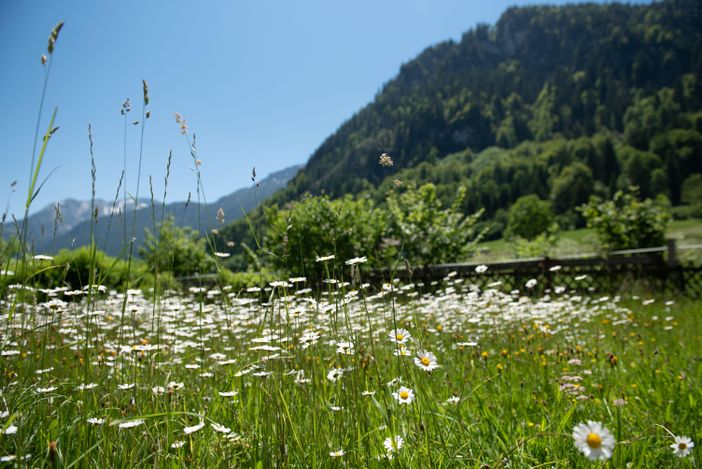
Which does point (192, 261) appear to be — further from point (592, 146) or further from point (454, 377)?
point (592, 146)

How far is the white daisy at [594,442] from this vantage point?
90 centimetres

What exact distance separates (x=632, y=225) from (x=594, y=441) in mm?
13449

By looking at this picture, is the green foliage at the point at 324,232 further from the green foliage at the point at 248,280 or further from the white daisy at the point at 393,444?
the white daisy at the point at 393,444

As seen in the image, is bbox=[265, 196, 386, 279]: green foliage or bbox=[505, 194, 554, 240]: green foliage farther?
bbox=[505, 194, 554, 240]: green foliage

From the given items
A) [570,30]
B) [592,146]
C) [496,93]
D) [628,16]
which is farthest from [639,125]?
[570,30]

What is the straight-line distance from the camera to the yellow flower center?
93 centimetres

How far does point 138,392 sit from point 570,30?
753ft

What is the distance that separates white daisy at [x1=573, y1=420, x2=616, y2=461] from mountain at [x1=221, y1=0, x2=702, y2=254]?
235 feet

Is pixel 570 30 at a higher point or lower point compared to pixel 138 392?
higher

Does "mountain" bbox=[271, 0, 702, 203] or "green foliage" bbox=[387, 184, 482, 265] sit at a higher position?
"mountain" bbox=[271, 0, 702, 203]

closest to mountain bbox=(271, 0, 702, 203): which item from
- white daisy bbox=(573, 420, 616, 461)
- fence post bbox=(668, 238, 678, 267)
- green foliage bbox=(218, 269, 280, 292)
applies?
green foliage bbox=(218, 269, 280, 292)

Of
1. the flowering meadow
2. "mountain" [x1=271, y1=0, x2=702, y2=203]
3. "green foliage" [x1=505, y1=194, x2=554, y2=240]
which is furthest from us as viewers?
"mountain" [x1=271, y1=0, x2=702, y2=203]

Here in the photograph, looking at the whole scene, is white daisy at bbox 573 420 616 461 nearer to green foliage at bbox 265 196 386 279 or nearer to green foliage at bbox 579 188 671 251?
green foliage at bbox 265 196 386 279

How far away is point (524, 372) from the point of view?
3211mm
